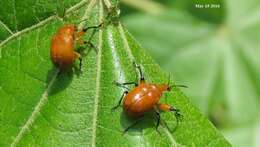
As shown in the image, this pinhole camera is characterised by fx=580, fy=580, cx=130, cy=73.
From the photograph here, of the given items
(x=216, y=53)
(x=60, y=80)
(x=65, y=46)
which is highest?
(x=65, y=46)

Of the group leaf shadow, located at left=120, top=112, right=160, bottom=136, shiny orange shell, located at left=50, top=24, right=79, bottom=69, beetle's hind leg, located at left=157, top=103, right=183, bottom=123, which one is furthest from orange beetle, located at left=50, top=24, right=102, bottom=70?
beetle's hind leg, located at left=157, top=103, right=183, bottom=123

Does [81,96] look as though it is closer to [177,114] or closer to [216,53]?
[177,114]

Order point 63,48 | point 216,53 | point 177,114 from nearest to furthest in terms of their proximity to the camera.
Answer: point 177,114 < point 63,48 < point 216,53

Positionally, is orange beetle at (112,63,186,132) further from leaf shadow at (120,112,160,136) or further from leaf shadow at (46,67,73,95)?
leaf shadow at (46,67,73,95)

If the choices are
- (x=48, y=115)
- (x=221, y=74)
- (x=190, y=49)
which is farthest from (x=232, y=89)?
(x=48, y=115)

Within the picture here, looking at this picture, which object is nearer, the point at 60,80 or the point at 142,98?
the point at 60,80

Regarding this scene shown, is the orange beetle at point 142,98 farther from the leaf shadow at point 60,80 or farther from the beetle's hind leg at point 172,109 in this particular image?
the leaf shadow at point 60,80

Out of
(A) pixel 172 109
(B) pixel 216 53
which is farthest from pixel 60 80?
(B) pixel 216 53
